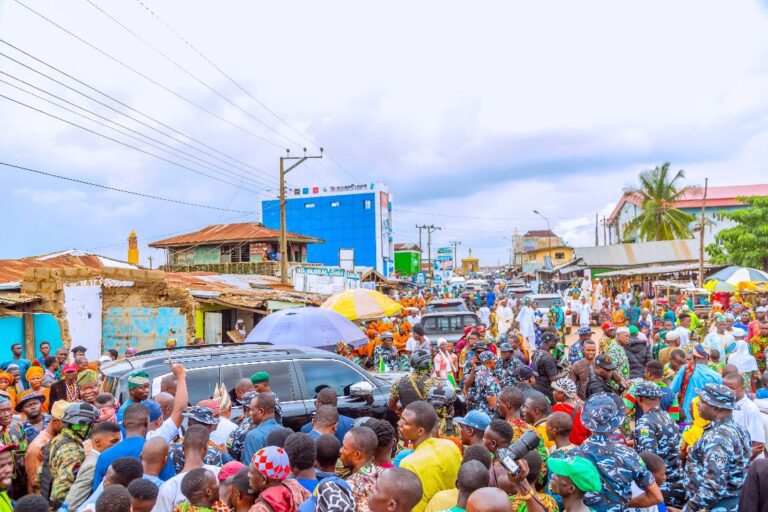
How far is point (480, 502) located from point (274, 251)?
1423 inches

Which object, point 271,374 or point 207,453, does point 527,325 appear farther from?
point 207,453

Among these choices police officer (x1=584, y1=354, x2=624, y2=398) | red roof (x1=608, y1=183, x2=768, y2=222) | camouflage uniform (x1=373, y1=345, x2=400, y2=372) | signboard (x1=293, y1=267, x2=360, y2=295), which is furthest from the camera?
red roof (x1=608, y1=183, x2=768, y2=222)

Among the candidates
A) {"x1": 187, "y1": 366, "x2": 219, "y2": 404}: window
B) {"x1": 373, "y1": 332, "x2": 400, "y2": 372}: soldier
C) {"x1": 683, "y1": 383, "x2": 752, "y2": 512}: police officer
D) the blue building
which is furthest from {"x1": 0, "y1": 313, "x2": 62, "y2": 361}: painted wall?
the blue building

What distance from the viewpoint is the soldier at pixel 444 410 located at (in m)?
5.46

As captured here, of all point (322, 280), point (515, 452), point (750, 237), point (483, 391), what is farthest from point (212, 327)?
point (750, 237)

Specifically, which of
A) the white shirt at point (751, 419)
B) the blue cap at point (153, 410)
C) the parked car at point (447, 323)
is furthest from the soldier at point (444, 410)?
the parked car at point (447, 323)

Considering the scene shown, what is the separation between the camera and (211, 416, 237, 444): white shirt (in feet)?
16.9

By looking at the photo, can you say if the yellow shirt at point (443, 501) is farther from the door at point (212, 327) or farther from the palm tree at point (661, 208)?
the palm tree at point (661, 208)

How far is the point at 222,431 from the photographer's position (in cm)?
525

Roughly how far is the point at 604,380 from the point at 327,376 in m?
3.35

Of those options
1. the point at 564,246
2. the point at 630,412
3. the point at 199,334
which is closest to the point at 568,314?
the point at 199,334

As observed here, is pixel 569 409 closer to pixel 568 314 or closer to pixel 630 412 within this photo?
pixel 630 412

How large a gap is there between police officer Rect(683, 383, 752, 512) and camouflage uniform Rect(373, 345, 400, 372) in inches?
273

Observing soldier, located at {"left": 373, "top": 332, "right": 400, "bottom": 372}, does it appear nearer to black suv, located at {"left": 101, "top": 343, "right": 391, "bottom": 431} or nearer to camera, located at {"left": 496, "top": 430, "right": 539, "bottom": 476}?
black suv, located at {"left": 101, "top": 343, "right": 391, "bottom": 431}
